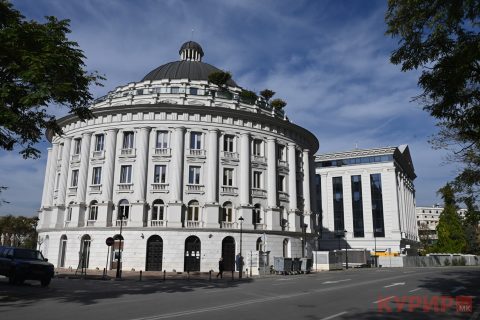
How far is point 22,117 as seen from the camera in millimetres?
16266

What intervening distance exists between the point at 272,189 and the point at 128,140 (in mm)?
15999

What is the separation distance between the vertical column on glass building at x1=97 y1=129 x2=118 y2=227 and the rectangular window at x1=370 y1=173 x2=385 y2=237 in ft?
171

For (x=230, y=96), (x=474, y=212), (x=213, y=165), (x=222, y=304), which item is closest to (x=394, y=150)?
(x=230, y=96)

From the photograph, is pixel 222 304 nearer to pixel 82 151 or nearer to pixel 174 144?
pixel 174 144

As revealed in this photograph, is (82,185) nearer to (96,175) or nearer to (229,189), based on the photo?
(96,175)

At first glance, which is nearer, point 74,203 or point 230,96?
point 74,203

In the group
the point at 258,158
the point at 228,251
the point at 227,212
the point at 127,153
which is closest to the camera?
the point at 228,251

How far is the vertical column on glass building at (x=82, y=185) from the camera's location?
40781mm

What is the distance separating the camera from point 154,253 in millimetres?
38406

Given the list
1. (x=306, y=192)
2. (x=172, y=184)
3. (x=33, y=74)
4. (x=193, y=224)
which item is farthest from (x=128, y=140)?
(x=33, y=74)

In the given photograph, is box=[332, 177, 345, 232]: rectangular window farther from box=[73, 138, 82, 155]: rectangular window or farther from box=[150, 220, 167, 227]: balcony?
box=[73, 138, 82, 155]: rectangular window

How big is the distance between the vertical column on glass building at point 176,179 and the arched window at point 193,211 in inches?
47.6

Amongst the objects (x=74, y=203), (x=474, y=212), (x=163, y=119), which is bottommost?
(x=474, y=212)

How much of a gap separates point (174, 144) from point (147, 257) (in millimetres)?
11305
